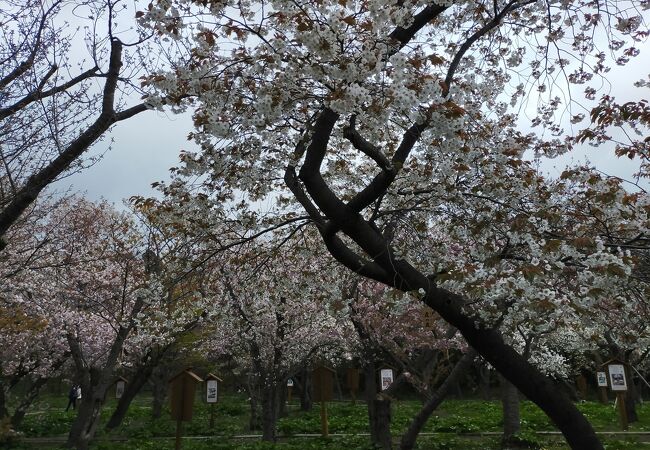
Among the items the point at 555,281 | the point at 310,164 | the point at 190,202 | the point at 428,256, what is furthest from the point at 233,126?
the point at 555,281

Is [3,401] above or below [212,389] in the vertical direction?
below

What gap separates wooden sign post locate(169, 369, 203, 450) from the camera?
8.60 meters

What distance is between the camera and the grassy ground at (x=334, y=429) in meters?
11.3

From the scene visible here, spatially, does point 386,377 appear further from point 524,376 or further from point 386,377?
point 524,376

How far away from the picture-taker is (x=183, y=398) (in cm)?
867

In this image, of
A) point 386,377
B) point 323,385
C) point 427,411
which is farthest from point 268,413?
point 427,411

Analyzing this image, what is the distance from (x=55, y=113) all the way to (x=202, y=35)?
1.99 meters

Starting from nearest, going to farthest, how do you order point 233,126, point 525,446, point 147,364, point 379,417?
point 233,126, point 379,417, point 525,446, point 147,364

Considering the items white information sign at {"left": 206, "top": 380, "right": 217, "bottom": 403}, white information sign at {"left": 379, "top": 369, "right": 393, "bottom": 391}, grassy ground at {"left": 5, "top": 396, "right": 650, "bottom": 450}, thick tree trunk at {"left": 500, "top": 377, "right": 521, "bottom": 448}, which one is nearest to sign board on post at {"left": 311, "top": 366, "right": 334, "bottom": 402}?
grassy ground at {"left": 5, "top": 396, "right": 650, "bottom": 450}

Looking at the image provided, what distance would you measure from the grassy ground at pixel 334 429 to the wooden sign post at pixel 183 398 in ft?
8.90

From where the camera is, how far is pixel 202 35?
4340 millimetres

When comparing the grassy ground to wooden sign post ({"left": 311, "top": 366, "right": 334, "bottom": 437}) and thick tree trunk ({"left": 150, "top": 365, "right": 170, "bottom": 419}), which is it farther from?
wooden sign post ({"left": 311, "top": 366, "right": 334, "bottom": 437})

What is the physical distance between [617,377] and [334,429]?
7351 millimetres

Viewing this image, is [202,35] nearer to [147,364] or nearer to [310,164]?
[310,164]
